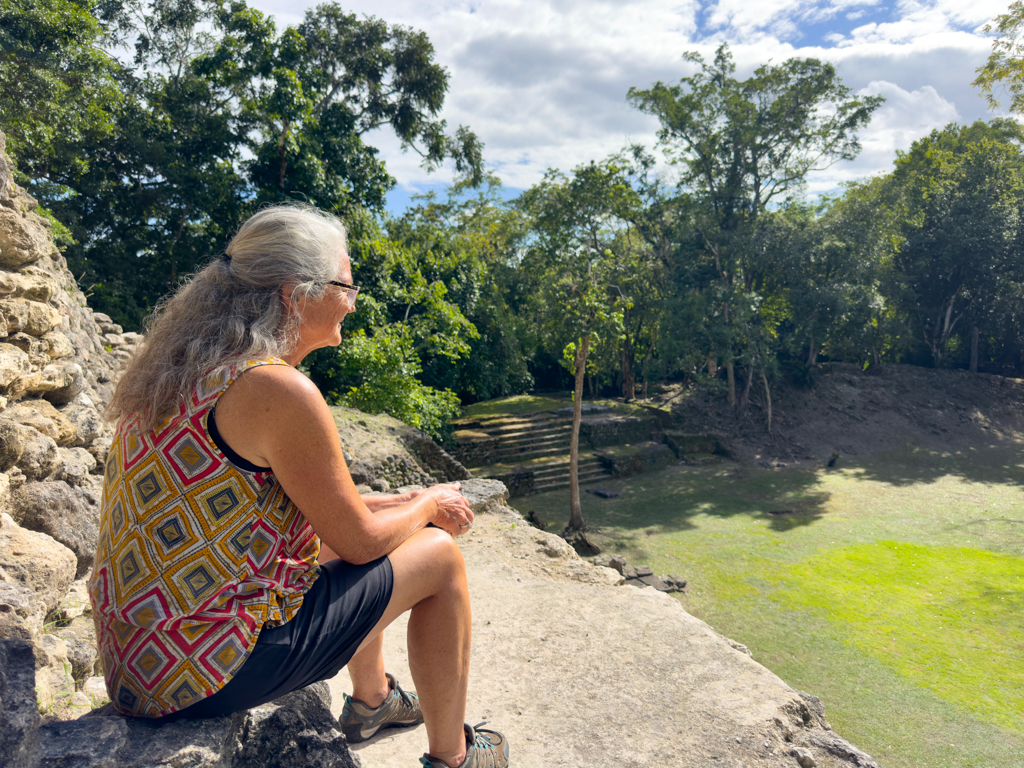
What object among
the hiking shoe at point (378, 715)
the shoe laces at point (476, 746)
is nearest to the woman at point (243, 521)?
the shoe laces at point (476, 746)

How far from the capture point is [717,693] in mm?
2736

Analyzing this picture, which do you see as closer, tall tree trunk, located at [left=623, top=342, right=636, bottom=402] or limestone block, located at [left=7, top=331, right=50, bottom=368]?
limestone block, located at [left=7, top=331, right=50, bottom=368]

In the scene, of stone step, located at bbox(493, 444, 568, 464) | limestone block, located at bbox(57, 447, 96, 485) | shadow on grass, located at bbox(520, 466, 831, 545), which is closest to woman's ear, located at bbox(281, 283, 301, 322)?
limestone block, located at bbox(57, 447, 96, 485)

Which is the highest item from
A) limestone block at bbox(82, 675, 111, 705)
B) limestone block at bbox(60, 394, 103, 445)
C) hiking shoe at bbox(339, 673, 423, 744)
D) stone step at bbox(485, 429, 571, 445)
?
limestone block at bbox(60, 394, 103, 445)

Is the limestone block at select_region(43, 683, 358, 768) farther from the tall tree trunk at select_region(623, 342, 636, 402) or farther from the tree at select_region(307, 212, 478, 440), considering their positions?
the tall tree trunk at select_region(623, 342, 636, 402)

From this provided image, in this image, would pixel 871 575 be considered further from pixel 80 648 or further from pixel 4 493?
pixel 4 493

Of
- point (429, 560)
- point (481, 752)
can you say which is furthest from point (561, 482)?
point (429, 560)

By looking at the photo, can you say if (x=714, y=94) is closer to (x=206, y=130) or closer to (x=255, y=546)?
(x=206, y=130)

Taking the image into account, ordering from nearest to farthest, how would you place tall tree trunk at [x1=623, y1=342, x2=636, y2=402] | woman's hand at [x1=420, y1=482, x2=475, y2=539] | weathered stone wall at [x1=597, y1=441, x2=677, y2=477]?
woman's hand at [x1=420, y1=482, x2=475, y2=539], weathered stone wall at [x1=597, y1=441, x2=677, y2=477], tall tree trunk at [x1=623, y1=342, x2=636, y2=402]

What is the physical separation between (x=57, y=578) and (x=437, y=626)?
4.94 feet

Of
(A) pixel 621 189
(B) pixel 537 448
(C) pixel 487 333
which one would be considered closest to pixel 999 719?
(A) pixel 621 189

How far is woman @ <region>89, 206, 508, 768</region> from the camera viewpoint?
1310 millimetres

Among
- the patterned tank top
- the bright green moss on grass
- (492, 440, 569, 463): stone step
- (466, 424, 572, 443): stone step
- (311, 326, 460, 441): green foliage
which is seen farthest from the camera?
(466, 424, 572, 443): stone step

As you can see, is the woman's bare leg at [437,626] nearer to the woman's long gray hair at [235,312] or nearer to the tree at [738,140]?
the woman's long gray hair at [235,312]
